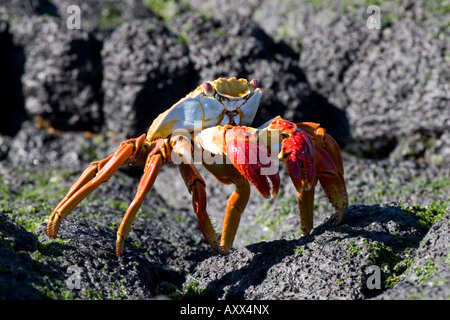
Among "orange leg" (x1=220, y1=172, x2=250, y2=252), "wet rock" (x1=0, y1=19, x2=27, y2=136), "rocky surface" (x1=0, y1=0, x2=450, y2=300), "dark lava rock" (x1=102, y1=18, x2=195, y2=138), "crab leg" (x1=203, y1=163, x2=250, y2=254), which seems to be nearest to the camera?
"crab leg" (x1=203, y1=163, x2=250, y2=254)

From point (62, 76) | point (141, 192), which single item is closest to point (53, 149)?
point (62, 76)

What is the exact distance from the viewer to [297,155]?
147 inches

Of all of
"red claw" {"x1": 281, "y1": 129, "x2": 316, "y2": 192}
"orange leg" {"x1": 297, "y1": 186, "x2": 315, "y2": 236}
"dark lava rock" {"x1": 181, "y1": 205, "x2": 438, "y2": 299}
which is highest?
"red claw" {"x1": 281, "y1": 129, "x2": 316, "y2": 192}

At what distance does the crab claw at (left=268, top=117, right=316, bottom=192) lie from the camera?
3713 mm

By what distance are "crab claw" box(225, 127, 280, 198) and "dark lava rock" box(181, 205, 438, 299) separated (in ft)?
1.97

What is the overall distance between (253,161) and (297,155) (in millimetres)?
285

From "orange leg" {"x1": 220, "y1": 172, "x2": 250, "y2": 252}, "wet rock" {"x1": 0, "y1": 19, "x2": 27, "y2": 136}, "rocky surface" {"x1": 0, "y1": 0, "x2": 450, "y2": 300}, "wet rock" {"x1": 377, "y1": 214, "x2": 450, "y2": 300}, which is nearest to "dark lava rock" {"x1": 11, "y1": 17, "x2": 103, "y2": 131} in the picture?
"rocky surface" {"x1": 0, "y1": 0, "x2": 450, "y2": 300}

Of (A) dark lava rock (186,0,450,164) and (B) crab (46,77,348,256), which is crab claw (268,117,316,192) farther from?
(A) dark lava rock (186,0,450,164)

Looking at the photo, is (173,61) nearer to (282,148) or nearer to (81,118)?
(81,118)

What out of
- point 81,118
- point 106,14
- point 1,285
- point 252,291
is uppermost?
point 106,14
